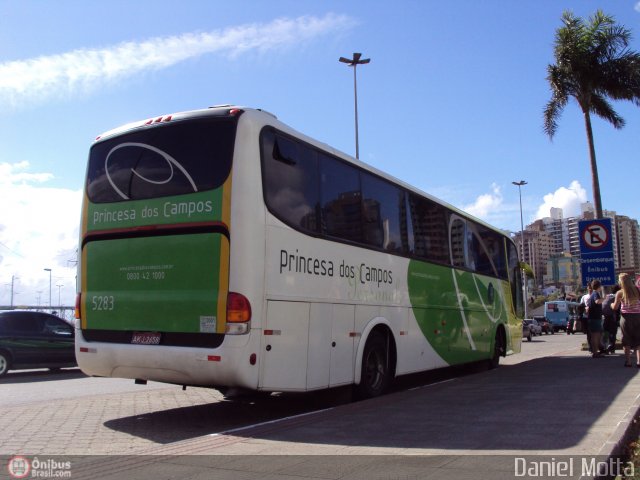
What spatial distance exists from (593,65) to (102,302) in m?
18.9

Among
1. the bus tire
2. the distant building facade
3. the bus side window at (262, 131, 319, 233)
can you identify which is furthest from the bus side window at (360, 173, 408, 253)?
the distant building facade

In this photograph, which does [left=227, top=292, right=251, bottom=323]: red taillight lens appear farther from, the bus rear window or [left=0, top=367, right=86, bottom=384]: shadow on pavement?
[left=0, top=367, right=86, bottom=384]: shadow on pavement

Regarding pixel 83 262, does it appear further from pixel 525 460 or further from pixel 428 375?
pixel 428 375

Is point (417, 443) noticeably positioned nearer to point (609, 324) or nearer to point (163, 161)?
point (163, 161)

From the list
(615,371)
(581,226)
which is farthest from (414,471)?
(581,226)

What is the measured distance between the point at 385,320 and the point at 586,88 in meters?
15.4

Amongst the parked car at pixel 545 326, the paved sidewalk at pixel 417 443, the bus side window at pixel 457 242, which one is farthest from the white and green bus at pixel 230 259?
the parked car at pixel 545 326

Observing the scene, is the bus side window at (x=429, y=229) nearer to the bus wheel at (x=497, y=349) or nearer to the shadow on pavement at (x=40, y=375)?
the bus wheel at (x=497, y=349)

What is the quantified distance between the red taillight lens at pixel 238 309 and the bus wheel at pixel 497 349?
970cm

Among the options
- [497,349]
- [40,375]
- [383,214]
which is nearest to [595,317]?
[497,349]

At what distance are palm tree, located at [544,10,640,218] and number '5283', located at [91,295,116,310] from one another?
17.4 metres

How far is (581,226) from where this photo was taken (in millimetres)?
16344

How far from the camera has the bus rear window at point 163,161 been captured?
7094 mm

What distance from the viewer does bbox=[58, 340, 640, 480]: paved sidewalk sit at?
488 cm
